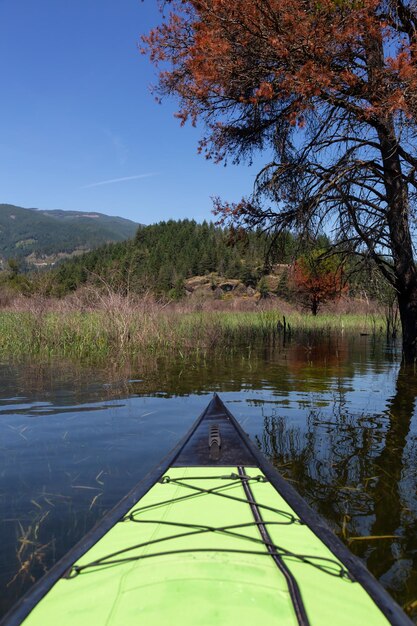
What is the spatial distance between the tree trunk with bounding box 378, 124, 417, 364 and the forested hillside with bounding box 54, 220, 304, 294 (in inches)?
93.9

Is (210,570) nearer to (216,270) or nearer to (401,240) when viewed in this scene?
(401,240)

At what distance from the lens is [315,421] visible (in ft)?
20.1

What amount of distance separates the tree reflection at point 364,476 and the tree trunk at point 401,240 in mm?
4506

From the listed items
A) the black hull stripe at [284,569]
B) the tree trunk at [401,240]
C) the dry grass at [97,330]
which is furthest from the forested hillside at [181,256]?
the black hull stripe at [284,569]

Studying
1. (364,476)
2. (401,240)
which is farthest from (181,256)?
(364,476)

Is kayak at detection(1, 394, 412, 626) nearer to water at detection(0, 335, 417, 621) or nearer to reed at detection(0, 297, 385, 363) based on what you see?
water at detection(0, 335, 417, 621)

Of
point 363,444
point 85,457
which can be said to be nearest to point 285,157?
point 363,444

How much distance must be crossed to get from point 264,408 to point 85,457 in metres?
3.10

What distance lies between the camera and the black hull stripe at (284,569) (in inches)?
64.3

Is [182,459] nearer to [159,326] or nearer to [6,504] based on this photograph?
[6,504]

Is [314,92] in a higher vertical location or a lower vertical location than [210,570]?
higher

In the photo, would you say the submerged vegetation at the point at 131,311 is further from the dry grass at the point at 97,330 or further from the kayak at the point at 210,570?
the kayak at the point at 210,570

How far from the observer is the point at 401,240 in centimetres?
1000

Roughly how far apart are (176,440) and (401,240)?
24.2ft
